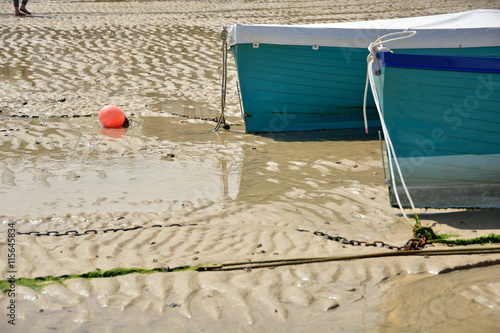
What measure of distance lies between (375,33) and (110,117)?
392cm

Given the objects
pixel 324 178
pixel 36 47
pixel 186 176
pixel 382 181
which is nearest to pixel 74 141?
pixel 186 176

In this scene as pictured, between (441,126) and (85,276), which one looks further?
(441,126)

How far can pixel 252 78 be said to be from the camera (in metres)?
7.82

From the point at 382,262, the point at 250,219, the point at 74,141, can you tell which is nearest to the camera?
the point at 382,262

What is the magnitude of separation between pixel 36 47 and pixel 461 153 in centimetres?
1155

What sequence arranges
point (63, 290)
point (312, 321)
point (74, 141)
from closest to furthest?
1. point (312, 321)
2. point (63, 290)
3. point (74, 141)

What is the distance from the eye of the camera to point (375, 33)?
752cm

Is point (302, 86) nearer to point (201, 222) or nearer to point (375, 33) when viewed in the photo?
point (375, 33)

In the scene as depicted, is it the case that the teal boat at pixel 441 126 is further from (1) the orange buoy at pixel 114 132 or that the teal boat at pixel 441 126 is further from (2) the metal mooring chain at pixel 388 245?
(1) the orange buoy at pixel 114 132

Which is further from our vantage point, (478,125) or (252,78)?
(252,78)

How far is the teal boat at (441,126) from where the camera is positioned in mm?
4812

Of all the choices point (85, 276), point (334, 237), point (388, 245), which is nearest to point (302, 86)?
point (334, 237)

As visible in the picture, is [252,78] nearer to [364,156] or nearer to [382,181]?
[364,156]

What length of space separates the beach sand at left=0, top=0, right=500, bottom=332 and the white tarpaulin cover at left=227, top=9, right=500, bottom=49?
134 centimetres
